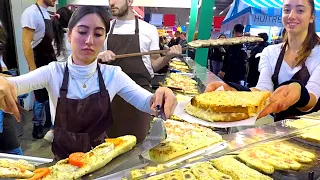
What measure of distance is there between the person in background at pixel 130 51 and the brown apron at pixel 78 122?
134 cm

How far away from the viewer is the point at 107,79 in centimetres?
218

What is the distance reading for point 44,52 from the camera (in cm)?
490

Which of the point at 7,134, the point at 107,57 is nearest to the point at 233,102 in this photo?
the point at 107,57

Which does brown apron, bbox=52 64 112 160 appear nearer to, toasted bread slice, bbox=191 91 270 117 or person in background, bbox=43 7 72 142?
toasted bread slice, bbox=191 91 270 117

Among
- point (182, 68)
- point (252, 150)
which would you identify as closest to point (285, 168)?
point (252, 150)

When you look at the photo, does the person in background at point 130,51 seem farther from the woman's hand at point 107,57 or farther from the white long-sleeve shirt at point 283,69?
the white long-sleeve shirt at point 283,69

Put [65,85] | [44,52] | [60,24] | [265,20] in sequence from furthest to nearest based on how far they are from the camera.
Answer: [265,20], [44,52], [60,24], [65,85]

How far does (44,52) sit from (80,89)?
3144 mm

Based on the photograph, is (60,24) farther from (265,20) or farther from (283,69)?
(265,20)

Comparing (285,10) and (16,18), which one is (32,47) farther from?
(285,10)

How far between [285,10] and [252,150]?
4.05 ft

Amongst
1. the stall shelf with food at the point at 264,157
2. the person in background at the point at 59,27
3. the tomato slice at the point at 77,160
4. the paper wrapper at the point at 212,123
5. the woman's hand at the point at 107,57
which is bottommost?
the stall shelf with food at the point at 264,157

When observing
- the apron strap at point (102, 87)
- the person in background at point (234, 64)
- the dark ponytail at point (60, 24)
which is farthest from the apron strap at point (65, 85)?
the person in background at point (234, 64)

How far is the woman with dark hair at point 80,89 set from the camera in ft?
6.56
